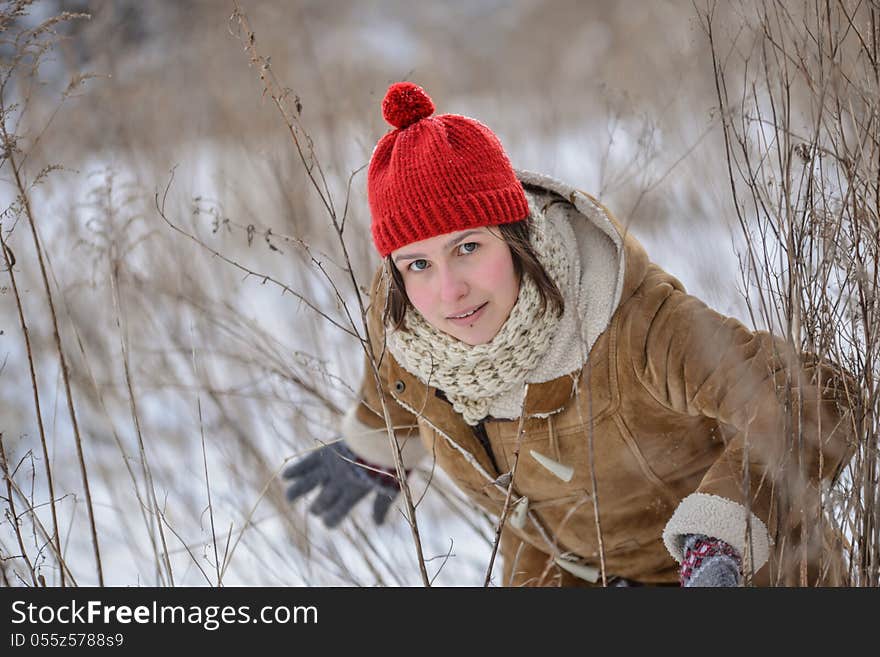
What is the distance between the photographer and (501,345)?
1521mm

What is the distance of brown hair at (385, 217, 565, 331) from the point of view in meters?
1.52

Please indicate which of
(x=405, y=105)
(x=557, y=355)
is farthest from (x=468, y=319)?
(x=405, y=105)

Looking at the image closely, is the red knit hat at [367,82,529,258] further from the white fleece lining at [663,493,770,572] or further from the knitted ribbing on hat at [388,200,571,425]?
the white fleece lining at [663,493,770,572]

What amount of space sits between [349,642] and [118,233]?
126cm

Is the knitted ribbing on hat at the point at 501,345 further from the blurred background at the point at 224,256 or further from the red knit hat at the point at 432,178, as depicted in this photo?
the blurred background at the point at 224,256

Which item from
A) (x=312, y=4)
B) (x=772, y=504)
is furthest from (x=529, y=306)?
(x=312, y=4)

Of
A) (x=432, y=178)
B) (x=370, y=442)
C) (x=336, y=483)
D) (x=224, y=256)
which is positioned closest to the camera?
(x=432, y=178)

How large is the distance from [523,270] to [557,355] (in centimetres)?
17

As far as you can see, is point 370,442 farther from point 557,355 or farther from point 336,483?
point 557,355

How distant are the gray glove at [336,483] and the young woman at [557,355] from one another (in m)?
0.40

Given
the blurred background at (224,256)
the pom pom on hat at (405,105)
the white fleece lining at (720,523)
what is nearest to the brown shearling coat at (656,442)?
the white fleece lining at (720,523)

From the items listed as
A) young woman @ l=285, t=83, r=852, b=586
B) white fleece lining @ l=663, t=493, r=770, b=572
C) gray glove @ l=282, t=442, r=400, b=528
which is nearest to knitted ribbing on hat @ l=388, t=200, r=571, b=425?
young woman @ l=285, t=83, r=852, b=586

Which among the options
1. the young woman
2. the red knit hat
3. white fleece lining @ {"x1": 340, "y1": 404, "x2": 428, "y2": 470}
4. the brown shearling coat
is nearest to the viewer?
the brown shearling coat

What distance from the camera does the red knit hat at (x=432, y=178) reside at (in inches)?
57.9
